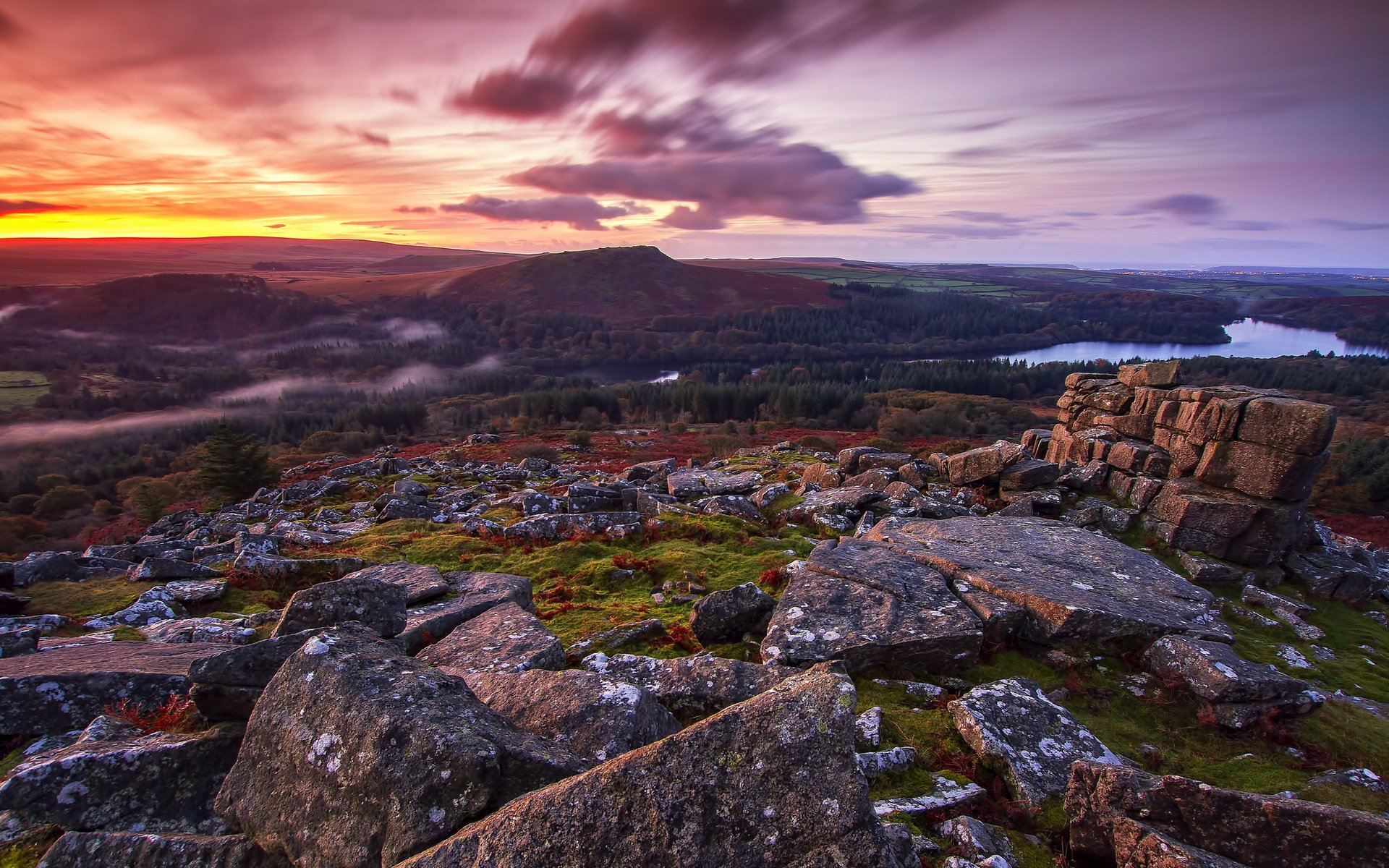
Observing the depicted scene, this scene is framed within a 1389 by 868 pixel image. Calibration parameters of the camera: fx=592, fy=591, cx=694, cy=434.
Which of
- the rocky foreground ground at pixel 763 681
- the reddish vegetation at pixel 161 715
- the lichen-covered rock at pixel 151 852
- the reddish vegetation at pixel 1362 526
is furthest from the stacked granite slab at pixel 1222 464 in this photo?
the reddish vegetation at pixel 1362 526

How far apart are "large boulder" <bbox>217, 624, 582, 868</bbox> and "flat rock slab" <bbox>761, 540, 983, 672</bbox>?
550 cm

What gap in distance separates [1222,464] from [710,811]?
68.9ft

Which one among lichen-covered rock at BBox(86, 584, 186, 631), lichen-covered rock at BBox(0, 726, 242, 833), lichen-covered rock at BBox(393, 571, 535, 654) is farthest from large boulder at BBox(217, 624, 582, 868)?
lichen-covered rock at BBox(86, 584, 186, 631)

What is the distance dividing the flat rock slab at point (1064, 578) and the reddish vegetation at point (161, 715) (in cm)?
1269

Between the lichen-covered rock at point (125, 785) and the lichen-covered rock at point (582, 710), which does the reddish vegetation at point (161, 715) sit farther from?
the lichen-covered rock at point (582, 710)

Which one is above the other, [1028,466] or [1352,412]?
[1028,466]

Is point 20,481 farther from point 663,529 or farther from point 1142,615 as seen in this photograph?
point 1142,615

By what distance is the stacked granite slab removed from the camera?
1644 centimetres

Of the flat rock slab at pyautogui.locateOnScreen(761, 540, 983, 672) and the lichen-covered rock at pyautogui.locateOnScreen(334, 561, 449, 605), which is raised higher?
the flat rock slab at pyautogui.locateOnScreen(761, 540, 983, 672)

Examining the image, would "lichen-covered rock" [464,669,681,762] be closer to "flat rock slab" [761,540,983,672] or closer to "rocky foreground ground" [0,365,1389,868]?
"rocky foreground ground" [0,365,1389,868]

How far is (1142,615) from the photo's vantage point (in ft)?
37.6

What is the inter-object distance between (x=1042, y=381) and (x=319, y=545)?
546 feet

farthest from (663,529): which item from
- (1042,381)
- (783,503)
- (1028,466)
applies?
(1042,381)

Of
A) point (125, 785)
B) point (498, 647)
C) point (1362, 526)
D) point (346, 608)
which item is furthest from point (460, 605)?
point (1362, 526)
